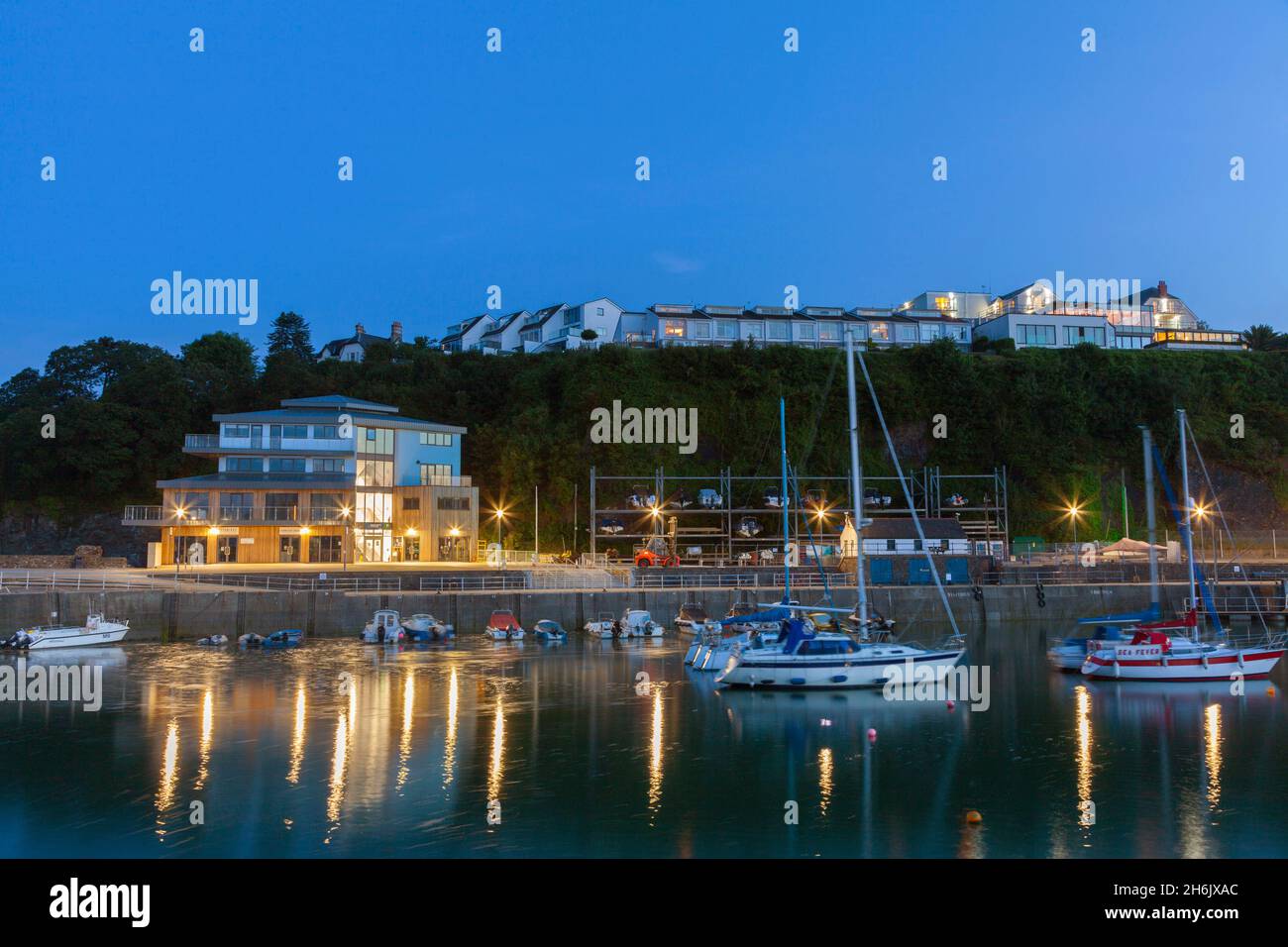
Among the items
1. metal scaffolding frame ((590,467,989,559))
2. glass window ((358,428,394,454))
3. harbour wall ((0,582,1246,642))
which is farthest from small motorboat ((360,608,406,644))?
metal scaffolding frame ((590,467,989,559))

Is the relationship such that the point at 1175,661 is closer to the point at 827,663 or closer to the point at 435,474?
the point at 827,663

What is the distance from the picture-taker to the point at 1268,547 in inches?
2990

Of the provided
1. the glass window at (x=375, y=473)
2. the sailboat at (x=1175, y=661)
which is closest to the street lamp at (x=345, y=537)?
the glass window at (x=375, y=473)

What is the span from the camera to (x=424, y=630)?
4872 centimetres

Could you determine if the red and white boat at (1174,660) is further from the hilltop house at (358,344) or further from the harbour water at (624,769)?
the hilltop house at (358,344)

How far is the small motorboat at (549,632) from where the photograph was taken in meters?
49.2

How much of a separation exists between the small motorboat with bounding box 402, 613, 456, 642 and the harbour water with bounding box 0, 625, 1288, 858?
33.1 feet

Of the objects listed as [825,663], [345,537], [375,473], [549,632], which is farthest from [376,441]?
[825,663]

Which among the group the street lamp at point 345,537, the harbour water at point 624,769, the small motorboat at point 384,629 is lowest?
the harbour water at point 624,769

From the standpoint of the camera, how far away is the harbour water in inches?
744

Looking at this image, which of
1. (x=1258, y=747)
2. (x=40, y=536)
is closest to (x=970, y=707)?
(x=1258, y=747)

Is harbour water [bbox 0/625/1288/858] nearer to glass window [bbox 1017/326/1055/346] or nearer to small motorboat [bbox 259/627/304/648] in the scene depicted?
small motorboat [bbox 259/627/304/648]

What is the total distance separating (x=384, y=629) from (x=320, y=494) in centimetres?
1987

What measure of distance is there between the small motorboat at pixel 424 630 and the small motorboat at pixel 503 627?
230 centimetres
